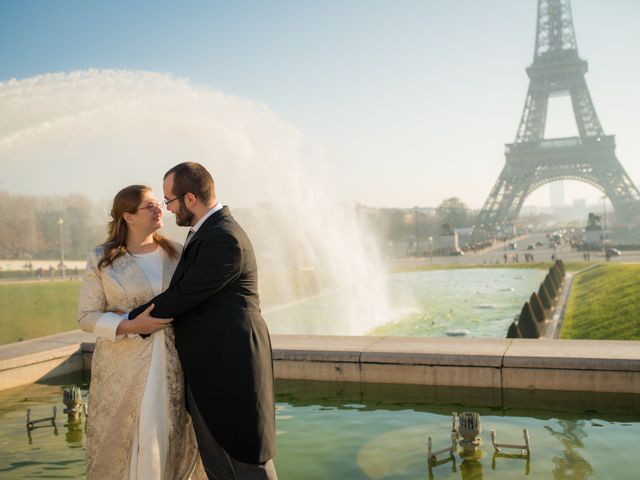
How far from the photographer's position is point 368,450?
5344mm

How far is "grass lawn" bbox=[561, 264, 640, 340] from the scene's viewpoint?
1234 cm

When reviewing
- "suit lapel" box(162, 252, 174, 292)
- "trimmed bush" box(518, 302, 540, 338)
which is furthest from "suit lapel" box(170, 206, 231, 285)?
"trimmed bush" box(518, 302, 540, 338)

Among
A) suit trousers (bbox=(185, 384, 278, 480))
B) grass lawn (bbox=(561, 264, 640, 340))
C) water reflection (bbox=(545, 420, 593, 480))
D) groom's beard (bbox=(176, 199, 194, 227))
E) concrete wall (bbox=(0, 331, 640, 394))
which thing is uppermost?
groom's beard (bbox=(176, 199, 194, 227))

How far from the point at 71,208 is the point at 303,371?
31516mm

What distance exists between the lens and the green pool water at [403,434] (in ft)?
16.0

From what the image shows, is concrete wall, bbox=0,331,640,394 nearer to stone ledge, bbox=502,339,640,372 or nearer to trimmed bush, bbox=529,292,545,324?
stone ledge, bbox=502,339,640,372

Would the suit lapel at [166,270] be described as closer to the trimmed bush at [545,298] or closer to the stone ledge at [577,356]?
the stone ledge at [577,356]

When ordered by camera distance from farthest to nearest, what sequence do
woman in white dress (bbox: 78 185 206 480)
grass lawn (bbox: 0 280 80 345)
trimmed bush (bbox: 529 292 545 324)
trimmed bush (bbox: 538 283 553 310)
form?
trimmed bush (bbox: 538 283 553 310) < grass lawn (bbox: 0 280 80 345) < trimmed bush (bbox: 529 292 545 324) < woman in white dress (bbox: 78 185 206 480)

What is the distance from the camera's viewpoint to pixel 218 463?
9.56 feet

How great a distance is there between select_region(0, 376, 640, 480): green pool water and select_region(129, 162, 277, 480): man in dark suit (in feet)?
7.20

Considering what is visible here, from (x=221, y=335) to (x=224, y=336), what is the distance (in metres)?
0.02

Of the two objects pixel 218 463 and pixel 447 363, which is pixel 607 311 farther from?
pixel 218 463

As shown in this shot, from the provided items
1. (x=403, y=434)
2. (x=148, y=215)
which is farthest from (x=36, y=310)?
(x=148, y=215)

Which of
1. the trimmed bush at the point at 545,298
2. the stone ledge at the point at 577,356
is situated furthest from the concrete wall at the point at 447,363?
the trimmed bush at the point at 545,298
